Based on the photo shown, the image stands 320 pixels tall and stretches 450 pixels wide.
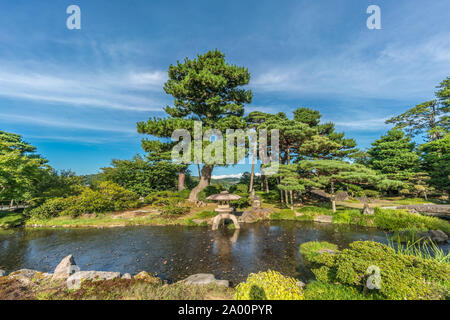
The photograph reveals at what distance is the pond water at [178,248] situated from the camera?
605cm

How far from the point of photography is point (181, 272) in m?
5.75

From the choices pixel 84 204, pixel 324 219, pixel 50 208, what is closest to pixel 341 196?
pixel 324 219

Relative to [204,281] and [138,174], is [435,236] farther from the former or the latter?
[138,174]

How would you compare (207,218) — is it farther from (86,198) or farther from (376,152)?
(376,152)

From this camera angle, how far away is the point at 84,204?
13234 millimetres

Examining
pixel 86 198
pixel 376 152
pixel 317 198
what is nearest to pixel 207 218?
pixel 86 198

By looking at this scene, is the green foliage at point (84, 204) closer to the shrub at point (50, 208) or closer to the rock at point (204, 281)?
the shrub at point (50, 208)

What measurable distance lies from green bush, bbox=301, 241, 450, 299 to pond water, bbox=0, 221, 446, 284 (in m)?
2.15

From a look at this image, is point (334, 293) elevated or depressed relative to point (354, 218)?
elevated

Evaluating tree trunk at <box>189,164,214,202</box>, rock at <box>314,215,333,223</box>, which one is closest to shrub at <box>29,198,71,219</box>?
tree trunk at <box>189,164,214,202</box>

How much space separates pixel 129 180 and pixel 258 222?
1474 cm

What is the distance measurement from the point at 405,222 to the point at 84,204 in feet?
70.7

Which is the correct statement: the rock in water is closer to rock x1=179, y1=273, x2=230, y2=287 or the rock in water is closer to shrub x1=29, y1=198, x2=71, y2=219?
rock x1=179, y1=273, x2=230, y2=287

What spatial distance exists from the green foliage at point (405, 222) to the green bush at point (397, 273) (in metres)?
8.36
